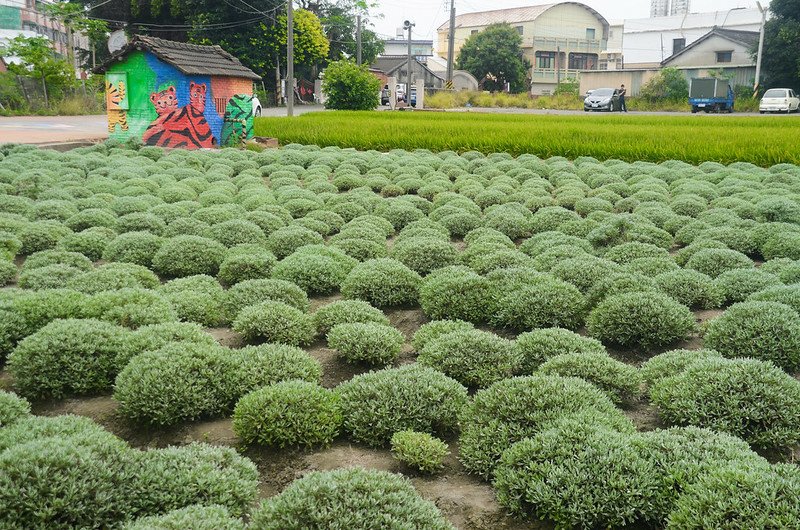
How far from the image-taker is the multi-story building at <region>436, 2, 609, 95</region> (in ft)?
266

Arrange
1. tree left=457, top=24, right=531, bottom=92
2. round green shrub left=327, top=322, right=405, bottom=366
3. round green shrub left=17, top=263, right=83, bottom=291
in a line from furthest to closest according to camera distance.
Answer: tree left=457, top=24, right=531, bottom=92
round green shrub left=17, top=263, right=83, bottom=291
round green shrub left=327, top=322, right=405, bottom=366

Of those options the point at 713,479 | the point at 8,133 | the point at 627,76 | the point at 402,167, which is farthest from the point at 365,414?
the point at 627,76

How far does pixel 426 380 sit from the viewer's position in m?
4.94

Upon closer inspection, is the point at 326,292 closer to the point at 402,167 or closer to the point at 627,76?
the point at 402,167

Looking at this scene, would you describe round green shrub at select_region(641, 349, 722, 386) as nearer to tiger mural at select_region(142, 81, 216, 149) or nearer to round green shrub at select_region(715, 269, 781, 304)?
round green shrub at select_region(715, 269, 781, 304)

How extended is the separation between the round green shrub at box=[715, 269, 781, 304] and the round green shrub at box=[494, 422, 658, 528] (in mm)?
3963

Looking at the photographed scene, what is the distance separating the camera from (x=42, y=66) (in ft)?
133

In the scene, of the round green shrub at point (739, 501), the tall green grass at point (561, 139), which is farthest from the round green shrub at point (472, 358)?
the tall green grass at point (561, 139)

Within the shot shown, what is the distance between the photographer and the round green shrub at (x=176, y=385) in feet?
15.6

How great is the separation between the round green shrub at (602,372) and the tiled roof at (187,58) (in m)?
17.6

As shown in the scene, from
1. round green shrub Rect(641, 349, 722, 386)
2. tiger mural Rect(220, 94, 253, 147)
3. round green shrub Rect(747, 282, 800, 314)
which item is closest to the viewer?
round green shrub Rect(641, 349, 722, 386)

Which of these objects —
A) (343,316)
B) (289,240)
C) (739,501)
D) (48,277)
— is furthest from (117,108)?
(739,501)

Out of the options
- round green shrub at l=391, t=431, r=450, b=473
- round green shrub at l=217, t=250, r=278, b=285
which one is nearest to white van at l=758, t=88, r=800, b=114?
round green shrub at l=217, t=250, r=278, b=285

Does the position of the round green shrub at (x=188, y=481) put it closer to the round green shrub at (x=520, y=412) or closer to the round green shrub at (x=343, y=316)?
the round green shrub at (x=520, y=412)
